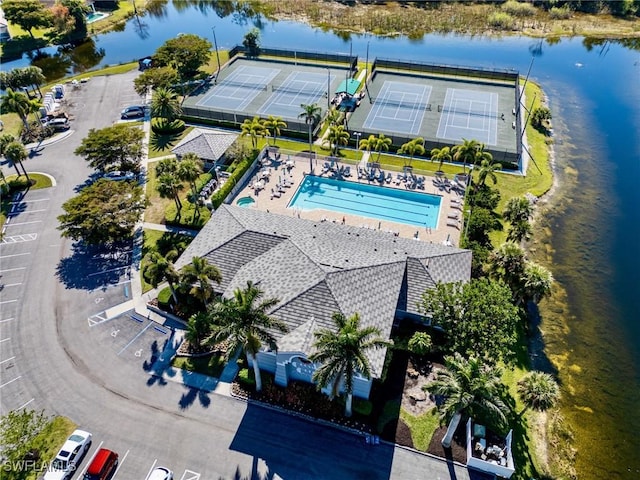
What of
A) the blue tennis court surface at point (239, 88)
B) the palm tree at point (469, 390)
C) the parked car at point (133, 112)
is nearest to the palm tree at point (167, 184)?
the blue tennis court surface at point (239, 88)

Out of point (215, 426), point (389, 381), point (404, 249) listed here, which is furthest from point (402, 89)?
point (215, 426)

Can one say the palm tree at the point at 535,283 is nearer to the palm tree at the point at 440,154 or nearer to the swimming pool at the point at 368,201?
the swimming pool at the point at 368,201

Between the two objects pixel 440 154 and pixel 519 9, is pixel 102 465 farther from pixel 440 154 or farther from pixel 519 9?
pixel 519 9

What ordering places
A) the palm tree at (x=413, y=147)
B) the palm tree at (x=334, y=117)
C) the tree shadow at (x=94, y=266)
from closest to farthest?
the tree shadow at (x=94, y=266) < the palm tree at (x=413, y=147) < the palm tree at (x=334, y=117)

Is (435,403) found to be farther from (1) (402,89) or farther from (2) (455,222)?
(1) (402,89)

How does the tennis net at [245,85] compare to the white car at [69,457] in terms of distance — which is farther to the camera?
the tennis net at [245,85]

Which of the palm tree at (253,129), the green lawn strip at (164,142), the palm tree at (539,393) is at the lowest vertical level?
the green lawn strip at (164,142)

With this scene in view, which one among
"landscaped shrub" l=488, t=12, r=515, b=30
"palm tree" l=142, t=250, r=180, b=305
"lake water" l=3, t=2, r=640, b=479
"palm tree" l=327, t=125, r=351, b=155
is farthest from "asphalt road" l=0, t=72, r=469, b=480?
"landscaped shrub" l=488, t=12, r=515, b=30
